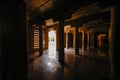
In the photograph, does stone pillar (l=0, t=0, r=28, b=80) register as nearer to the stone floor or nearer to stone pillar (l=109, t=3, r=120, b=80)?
stone pillar (l=109, t=3, r=120, b=80)

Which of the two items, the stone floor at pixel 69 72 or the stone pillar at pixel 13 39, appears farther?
the stone floor at pixel 69 72

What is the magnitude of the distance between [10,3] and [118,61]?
7.91 feet

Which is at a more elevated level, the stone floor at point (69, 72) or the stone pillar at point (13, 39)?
the stone pillar at point (13, 39)

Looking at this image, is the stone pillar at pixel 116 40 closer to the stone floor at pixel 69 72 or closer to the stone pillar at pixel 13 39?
the stone floor at pixel 69 72

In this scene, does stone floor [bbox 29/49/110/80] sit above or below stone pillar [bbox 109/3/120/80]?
below

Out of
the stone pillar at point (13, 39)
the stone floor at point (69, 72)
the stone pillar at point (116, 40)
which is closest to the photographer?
the stone pillar at point (13, 39)

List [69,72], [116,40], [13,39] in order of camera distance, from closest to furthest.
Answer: [13,39] < [116,40] < [69,72]

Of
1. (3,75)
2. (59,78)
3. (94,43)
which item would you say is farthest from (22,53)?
(94,43)

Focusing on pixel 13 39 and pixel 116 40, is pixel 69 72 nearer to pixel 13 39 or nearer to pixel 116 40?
pixel 116 40

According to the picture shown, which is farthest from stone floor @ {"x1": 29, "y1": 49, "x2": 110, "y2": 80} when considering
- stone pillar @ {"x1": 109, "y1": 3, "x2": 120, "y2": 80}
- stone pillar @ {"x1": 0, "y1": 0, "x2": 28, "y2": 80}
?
stone pillar @ {"x1": 0, "y1": 0, "x2": 28, "y2": 80}

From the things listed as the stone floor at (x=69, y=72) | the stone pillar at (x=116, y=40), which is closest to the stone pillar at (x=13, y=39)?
the stone pillar at (x=116, y=40)

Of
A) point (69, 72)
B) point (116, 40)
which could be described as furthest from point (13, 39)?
point (69, 72)

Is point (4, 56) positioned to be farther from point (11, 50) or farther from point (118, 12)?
point (118, 12)

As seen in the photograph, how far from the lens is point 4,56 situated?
1.56 meters
